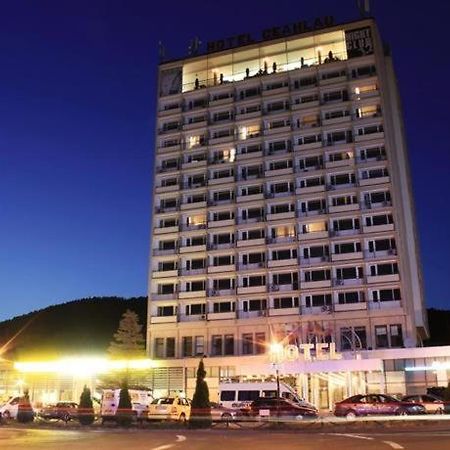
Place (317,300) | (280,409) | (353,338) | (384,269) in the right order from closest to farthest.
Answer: (280,409) < (353,338) < (384,269) < (317,300)

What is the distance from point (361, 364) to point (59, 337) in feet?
343

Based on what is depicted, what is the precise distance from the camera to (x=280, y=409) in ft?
141

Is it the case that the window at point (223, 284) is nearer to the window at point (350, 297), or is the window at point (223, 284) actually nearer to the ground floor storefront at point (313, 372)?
the ground floor storefront at point (313, 372)

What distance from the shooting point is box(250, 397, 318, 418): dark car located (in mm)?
42781

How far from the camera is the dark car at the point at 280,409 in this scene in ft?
140

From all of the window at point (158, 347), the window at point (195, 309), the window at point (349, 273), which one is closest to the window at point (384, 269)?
the window at point (349, 273)

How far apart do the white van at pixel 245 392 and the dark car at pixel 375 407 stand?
8.49 m

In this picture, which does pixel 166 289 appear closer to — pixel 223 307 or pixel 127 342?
pixel 223 307

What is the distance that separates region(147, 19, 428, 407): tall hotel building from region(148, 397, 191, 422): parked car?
74.1ft

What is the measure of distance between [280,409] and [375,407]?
667 centimetres

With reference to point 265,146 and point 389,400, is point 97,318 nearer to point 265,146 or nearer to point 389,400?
point 265,146

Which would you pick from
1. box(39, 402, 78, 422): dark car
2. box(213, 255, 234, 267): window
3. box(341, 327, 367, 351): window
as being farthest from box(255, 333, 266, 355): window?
box(39, 402, 78, 422): dark car

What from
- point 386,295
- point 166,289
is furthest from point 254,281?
point 386,295

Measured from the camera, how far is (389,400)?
41.1m
